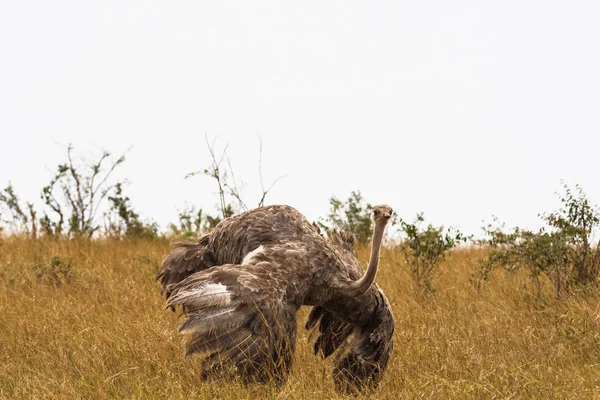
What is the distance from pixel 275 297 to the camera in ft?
17.6

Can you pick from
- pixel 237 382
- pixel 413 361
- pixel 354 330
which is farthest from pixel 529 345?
pixel 237 382

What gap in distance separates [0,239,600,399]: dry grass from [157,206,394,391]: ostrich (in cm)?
18

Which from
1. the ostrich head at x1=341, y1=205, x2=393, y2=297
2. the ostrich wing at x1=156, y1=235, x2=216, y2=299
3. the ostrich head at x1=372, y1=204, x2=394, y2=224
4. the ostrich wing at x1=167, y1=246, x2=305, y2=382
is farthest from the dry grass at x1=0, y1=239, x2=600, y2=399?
the ostrich head at x1=372, y1=204, x2=394, y2=224

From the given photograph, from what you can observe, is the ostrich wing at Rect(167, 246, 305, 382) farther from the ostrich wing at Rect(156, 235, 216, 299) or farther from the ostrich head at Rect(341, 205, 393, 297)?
the ostrich wing at Rect(156, 235, 216, 299)

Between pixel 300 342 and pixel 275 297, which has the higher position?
pixel 275 297

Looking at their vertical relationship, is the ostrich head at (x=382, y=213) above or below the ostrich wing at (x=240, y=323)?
above

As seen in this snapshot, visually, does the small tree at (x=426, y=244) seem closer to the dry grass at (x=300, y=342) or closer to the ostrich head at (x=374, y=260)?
the dry grass at (x=300, y=342)

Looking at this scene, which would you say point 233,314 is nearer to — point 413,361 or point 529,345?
point 413,361

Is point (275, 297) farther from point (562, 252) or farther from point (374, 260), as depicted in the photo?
point (562, 252)

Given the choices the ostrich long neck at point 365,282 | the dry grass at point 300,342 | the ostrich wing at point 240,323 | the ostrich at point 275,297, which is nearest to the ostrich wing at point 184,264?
the ostrich at point 275,297

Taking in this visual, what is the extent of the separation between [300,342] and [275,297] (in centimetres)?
171

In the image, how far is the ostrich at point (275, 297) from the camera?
522 centimetres

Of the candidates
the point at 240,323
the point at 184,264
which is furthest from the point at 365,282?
the point at 184,264

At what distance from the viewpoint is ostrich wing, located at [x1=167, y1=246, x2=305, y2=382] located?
5.20 meters
